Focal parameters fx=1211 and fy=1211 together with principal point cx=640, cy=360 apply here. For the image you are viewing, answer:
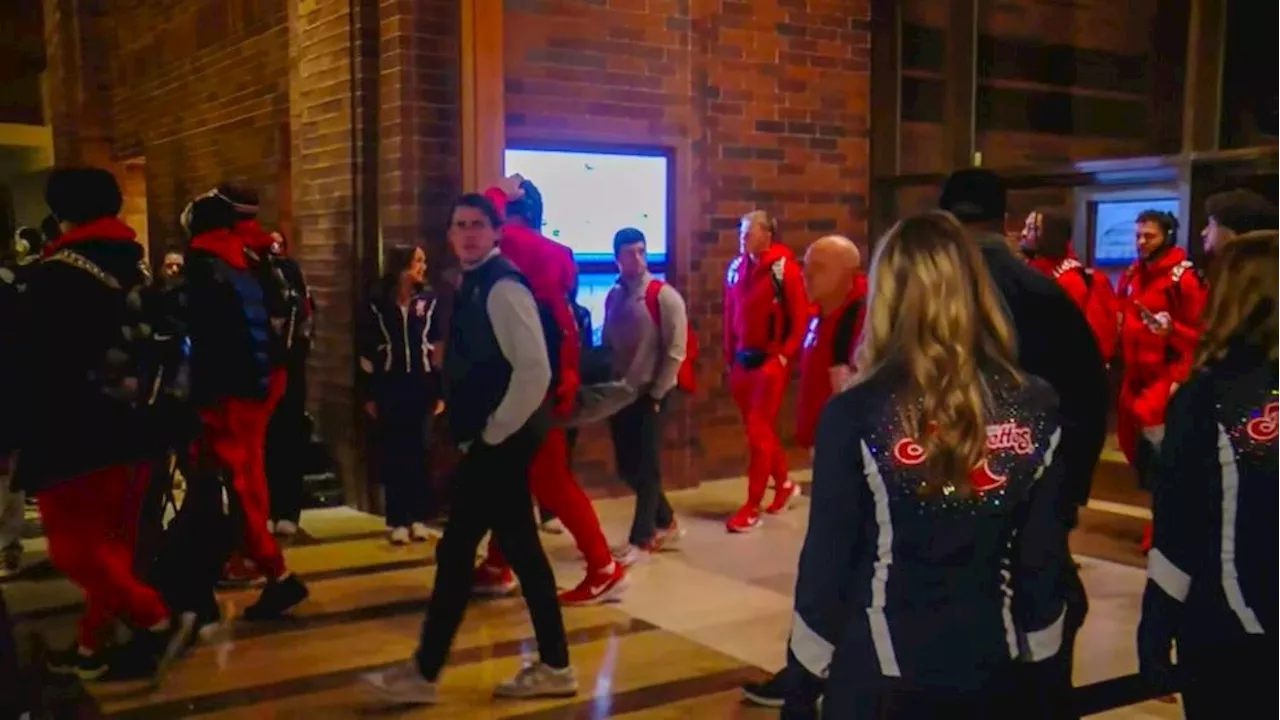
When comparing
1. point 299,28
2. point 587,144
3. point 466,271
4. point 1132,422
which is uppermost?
point 299,28

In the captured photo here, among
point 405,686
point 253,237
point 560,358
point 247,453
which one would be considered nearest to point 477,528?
point 405,686

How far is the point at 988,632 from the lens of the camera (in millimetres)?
2006

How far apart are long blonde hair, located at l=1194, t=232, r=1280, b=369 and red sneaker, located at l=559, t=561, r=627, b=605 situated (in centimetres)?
314

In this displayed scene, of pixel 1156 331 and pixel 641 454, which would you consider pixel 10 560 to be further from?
pixel 1156 331

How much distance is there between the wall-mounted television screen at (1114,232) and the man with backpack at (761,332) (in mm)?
2480

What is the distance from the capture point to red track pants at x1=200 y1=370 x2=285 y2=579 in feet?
15.6

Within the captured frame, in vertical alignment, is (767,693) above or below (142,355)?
below

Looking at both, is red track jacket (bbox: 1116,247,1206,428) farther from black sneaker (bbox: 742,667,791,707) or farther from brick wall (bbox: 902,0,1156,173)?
black sneaker (bbox: 742,667,791,707)

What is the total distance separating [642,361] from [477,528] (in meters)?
2.20

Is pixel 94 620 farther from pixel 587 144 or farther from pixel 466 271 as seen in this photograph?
pixel 587 144

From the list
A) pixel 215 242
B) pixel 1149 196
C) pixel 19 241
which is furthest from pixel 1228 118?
pixel 19 241

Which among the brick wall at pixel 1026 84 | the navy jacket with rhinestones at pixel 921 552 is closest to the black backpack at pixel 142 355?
the navy jacket with rhinestones at pixel 921 552

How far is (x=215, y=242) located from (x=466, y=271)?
1.31m

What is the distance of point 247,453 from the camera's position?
484cm
